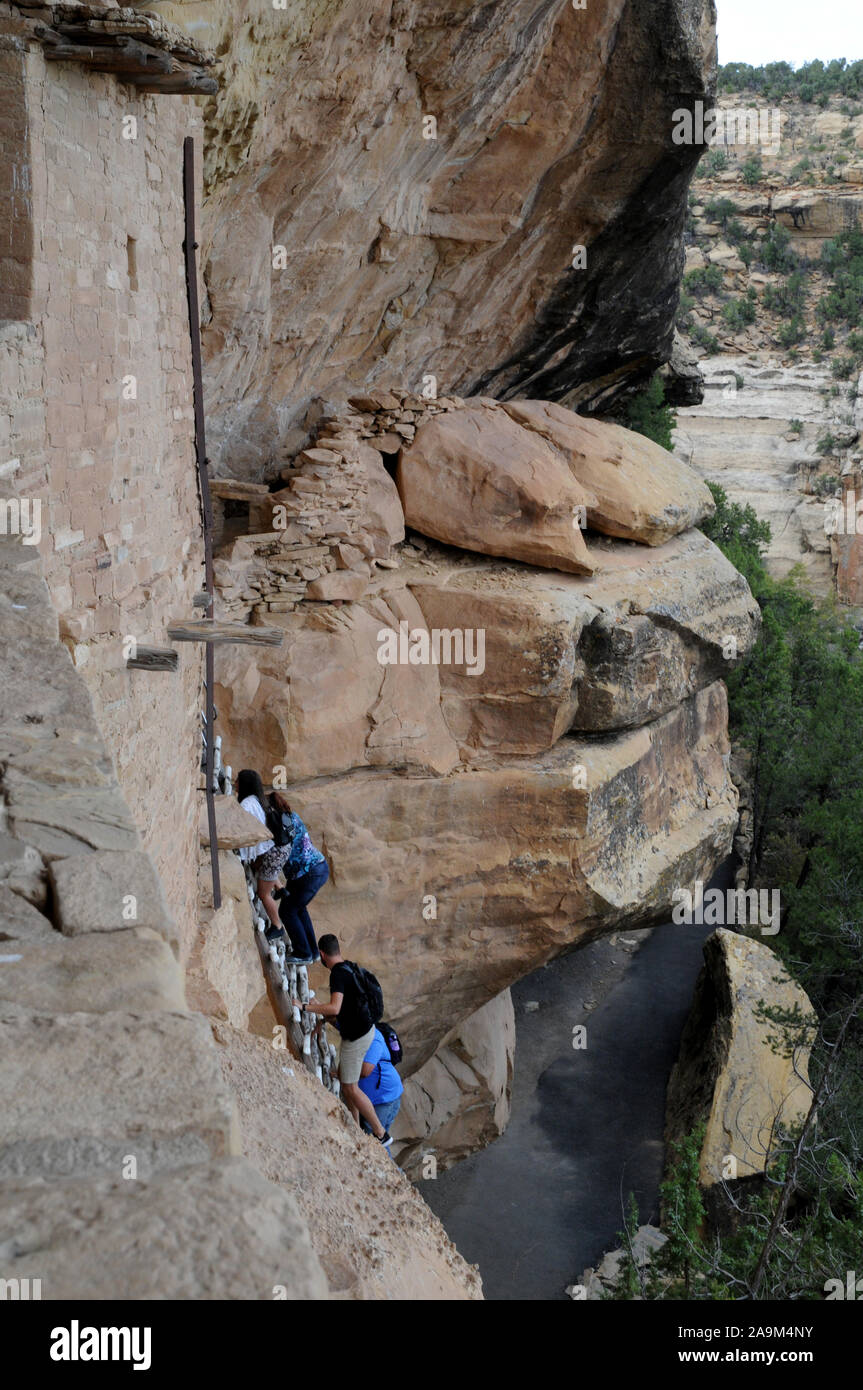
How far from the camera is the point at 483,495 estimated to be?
9.66m

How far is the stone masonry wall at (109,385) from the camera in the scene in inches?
147

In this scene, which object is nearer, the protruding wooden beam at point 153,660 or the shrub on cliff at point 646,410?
the protruding wooden beam at point 153,660

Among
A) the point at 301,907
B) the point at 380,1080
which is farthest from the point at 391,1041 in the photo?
the point at 301,907

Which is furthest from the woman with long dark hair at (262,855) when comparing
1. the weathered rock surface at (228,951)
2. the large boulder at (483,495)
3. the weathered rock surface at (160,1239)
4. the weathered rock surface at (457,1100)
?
the weathered rock surface at (160,1239)

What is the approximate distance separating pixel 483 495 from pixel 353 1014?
485cm

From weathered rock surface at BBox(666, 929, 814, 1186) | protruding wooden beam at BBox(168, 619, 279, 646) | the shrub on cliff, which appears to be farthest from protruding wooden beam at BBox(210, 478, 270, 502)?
the shrub on cliff

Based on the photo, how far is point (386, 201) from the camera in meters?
8.40

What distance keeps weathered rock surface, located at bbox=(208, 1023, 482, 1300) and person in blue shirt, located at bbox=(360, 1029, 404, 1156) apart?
96.8 inches

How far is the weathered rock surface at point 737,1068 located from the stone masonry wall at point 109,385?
6748 millimetres

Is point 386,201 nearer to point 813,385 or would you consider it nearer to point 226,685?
point 226,685

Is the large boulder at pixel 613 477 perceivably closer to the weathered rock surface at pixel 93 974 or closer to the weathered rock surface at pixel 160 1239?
the weathered rock surface at pixel 93 974

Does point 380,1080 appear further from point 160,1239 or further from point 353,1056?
point 160,1239

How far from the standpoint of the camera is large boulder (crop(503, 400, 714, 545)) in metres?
10.9
